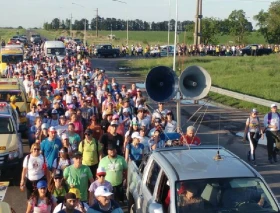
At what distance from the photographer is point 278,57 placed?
4981cm

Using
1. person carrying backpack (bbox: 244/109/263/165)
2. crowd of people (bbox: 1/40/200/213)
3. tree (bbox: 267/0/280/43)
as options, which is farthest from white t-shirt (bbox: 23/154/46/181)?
tree (bbox: 267/0/280/43)

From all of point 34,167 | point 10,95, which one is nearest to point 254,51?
point 10,95

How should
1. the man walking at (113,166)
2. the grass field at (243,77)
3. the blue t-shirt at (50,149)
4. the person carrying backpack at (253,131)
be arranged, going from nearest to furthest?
1. the man walking at (113,166)
2. the blue t-shirt at (50,149)
3. the person carrying backpack at (253,131)
4. the grass field at (243,77)

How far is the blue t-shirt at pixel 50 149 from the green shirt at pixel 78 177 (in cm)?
173

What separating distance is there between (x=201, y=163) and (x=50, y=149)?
4.12 m

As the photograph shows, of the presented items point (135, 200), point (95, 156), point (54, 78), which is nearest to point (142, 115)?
point (95, 156)

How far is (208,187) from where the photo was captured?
6.86 m

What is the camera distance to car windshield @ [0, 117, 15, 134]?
13320 mm

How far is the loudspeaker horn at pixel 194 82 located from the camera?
11.5 m

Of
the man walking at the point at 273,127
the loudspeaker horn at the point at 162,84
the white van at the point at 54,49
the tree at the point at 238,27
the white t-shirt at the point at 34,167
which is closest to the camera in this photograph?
the white t-shirt at the point at 34,167

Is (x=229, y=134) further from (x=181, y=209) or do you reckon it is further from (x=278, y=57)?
(x=278, y=57)

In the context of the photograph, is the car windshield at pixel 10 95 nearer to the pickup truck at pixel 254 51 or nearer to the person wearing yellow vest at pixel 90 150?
the person wearing yellow vest at pixel 90 150

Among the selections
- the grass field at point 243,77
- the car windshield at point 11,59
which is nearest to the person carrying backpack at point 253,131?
the grass field at point 243,77

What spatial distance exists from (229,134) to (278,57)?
1272 inches
